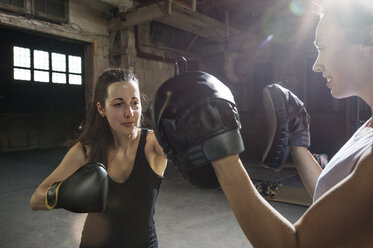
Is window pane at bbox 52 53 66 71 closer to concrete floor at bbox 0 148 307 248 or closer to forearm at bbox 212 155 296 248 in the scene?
concrete floor at bbox 0 148 307 248

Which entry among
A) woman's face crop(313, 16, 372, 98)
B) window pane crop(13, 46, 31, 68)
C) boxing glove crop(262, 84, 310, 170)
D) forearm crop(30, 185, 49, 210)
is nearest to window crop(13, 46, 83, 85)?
window pane crop(13, 46, 31, 68)

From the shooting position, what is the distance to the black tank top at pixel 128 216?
1437 millimetres

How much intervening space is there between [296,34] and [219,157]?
7656 millimetres

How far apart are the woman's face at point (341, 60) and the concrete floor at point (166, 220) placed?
2368 millimetres

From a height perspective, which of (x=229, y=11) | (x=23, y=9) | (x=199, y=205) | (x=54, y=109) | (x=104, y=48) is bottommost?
(x=199, y=205)

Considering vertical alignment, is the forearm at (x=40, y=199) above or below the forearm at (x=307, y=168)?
below

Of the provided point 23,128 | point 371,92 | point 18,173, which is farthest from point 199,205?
point 23,128

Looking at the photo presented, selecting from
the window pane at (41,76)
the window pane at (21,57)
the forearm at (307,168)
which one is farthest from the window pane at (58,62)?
the forearm at (307,168)

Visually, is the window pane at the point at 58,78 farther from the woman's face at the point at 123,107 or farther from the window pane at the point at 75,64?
the woman's face at the point at 123,107

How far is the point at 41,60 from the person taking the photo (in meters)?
8.80

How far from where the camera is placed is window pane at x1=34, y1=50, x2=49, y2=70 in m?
8.70

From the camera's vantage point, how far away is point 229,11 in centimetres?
755

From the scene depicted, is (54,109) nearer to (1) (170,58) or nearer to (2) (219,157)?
(1) (170,58)

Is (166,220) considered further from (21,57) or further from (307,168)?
(21,57)
